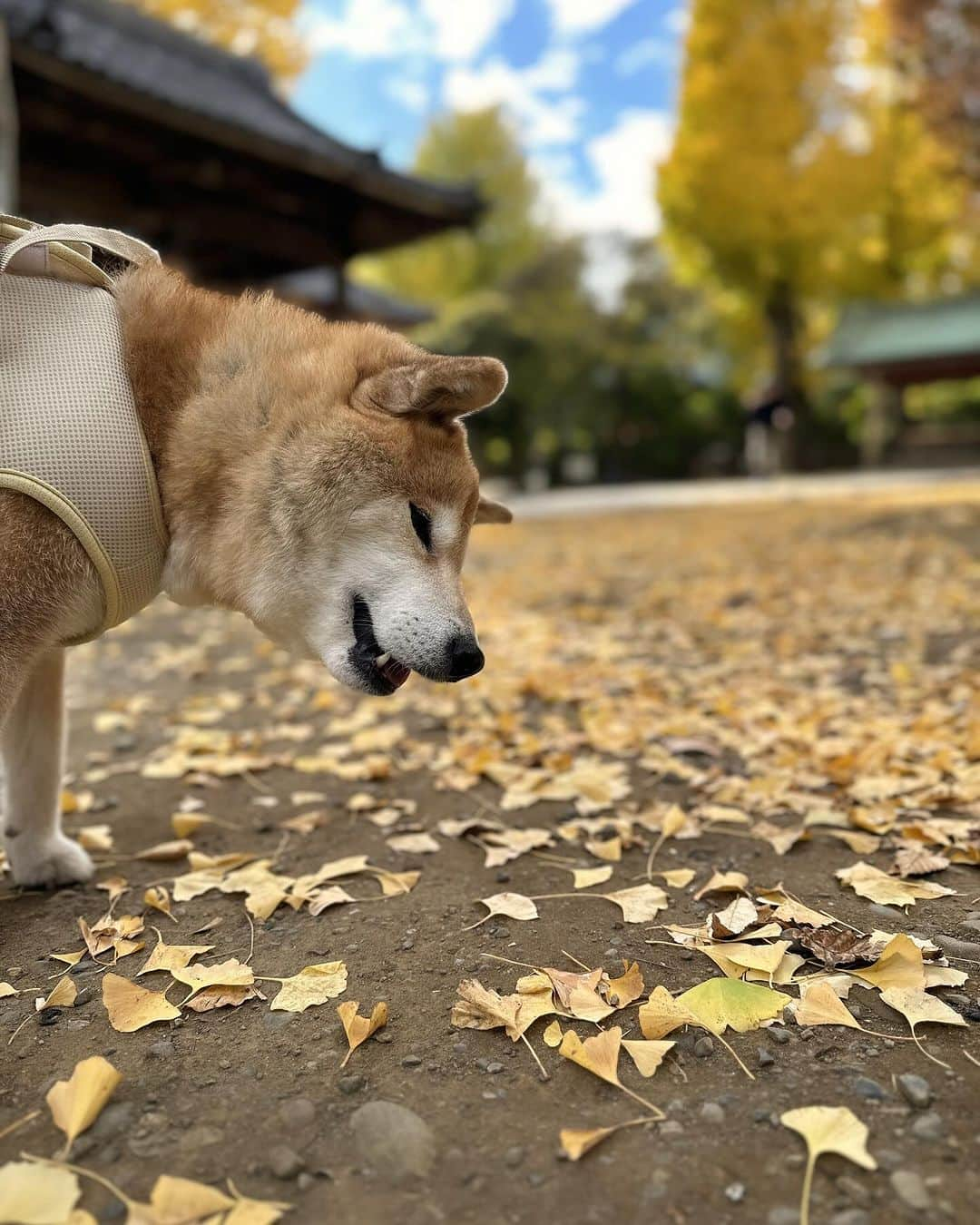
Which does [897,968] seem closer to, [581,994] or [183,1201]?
[581,994]

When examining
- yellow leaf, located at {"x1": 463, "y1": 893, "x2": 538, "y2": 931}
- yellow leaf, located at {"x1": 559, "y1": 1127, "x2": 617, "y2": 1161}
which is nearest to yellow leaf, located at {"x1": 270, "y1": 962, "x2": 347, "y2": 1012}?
yellow leaf, located at {"x1": 463, "y1": 893, "x2": 538, "y2": 931}

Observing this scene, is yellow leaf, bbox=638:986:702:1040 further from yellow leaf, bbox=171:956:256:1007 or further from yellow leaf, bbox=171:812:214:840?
yellow leaf, bbox=171:812:214:840

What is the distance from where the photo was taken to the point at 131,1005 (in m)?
2.01

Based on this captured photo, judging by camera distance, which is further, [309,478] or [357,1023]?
[309,478]

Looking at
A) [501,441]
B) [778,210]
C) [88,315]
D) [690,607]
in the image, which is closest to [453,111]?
[778,210]

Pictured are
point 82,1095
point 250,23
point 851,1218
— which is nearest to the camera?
point 851,1218

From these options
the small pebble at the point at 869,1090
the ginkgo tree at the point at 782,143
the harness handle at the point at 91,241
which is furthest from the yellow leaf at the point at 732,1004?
the ginkgo tree at the point at 782,143

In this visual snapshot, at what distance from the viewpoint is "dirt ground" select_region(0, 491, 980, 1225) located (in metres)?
1.53

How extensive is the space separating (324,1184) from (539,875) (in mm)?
1226

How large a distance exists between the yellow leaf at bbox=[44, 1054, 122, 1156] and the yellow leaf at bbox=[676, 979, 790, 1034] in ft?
3.63

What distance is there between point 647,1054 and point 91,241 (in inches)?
85.7

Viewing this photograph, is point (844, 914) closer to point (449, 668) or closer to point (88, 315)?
point (449, 668)

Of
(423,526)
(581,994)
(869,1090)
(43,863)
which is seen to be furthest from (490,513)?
(869,1090)

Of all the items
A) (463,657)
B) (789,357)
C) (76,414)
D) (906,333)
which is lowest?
(463,657)
